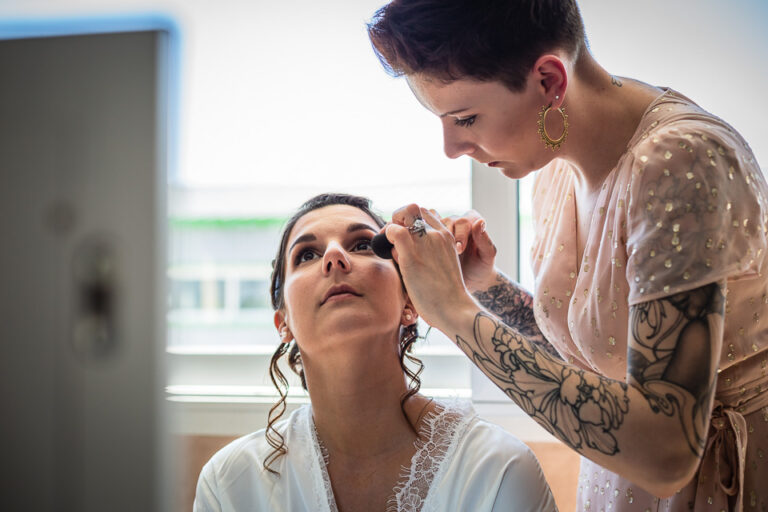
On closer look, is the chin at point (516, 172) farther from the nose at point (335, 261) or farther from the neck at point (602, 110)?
the nose at point (335, 261)

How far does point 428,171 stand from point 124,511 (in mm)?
1933

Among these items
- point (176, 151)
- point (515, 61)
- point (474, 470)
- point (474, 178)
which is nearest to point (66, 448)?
point (176, 151)

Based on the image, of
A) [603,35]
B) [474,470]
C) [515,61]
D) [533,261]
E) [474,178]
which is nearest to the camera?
[515,61]

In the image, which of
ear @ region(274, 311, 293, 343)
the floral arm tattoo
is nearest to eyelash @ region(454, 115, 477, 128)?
the floral arm tattoo

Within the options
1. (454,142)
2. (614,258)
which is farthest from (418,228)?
(614,258)

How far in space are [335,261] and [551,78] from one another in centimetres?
58

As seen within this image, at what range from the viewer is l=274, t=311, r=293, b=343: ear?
1.55 metres

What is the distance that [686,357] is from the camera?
85cm

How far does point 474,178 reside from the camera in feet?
6.93

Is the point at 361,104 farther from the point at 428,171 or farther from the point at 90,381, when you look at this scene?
the point at 90,381

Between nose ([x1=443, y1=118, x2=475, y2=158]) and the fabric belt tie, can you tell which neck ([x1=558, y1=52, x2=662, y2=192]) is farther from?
the fabric belt tie

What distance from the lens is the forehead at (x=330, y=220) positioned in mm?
1491

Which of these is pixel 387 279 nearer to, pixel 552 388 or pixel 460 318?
pixel 460 318

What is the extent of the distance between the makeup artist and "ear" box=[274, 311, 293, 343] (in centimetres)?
54
